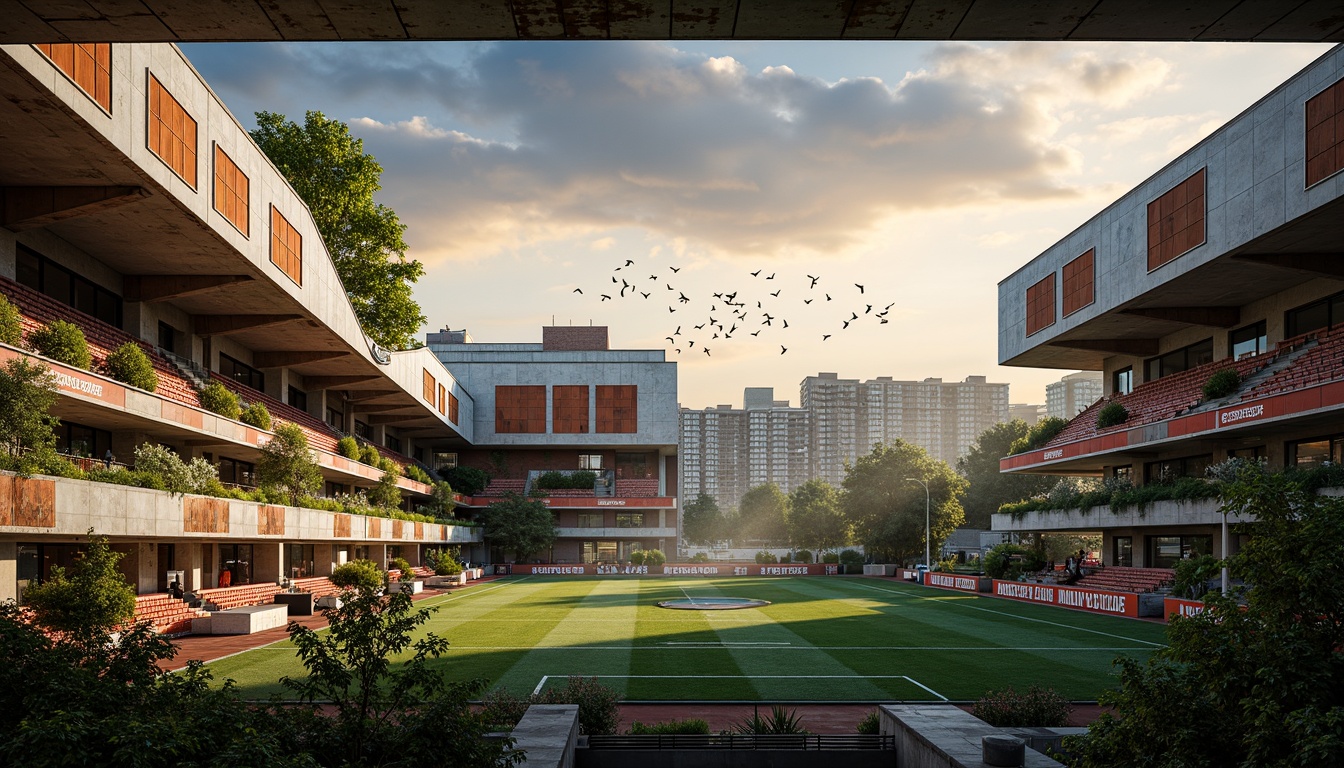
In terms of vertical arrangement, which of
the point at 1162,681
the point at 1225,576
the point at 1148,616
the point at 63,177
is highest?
the point at 63,177

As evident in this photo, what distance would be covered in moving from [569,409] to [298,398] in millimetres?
38988

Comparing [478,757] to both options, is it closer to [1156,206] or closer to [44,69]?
[44,69]

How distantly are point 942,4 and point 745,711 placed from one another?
1374 centimetres

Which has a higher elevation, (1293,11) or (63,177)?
(63,177)

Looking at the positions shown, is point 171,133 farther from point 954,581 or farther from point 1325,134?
point 954,581

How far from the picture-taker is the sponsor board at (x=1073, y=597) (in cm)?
4131

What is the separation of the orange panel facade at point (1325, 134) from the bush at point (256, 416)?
125 ft

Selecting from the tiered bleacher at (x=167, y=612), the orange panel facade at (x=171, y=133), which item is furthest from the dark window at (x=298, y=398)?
the orange panel facade at (x=171, y=133)

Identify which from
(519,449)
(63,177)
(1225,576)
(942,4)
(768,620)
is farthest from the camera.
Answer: (519,449)

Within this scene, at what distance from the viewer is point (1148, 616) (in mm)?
40125

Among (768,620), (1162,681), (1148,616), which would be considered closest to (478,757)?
Answer: (1162,681)

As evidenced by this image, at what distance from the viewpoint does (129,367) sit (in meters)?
29.2

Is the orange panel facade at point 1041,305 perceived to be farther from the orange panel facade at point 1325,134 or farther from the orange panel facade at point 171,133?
the orange panel facade at point 171,133

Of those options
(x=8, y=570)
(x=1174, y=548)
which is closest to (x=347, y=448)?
(x=8, y=570)
